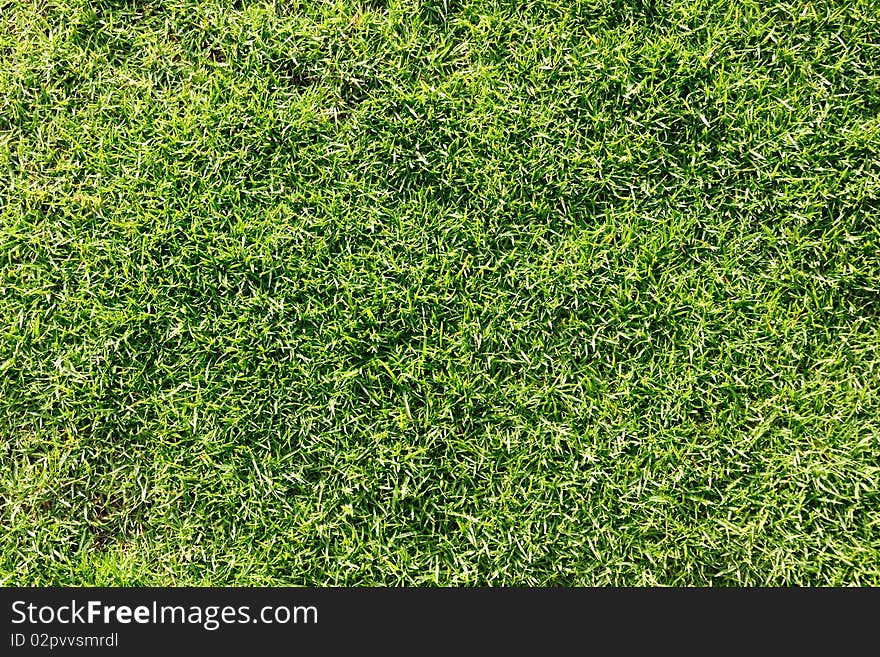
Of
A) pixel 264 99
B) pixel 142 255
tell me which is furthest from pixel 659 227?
pixel 142 255

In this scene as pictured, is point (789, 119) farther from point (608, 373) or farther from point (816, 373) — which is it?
point (608, 373)

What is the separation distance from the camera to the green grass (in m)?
2.13

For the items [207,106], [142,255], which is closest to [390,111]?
[207,106]

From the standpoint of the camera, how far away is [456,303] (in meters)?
2.21

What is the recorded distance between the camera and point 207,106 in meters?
2.30

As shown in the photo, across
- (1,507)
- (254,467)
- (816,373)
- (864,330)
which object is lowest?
(1,507)

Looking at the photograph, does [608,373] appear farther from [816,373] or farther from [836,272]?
[836,272]

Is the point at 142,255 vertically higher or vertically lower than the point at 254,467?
higher

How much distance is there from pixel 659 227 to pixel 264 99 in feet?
5.00

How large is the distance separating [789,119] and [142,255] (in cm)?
239

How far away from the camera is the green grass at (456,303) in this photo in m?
2.13

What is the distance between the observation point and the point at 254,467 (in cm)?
217

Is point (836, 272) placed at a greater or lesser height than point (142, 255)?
greater

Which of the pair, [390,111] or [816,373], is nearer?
[816,373]
